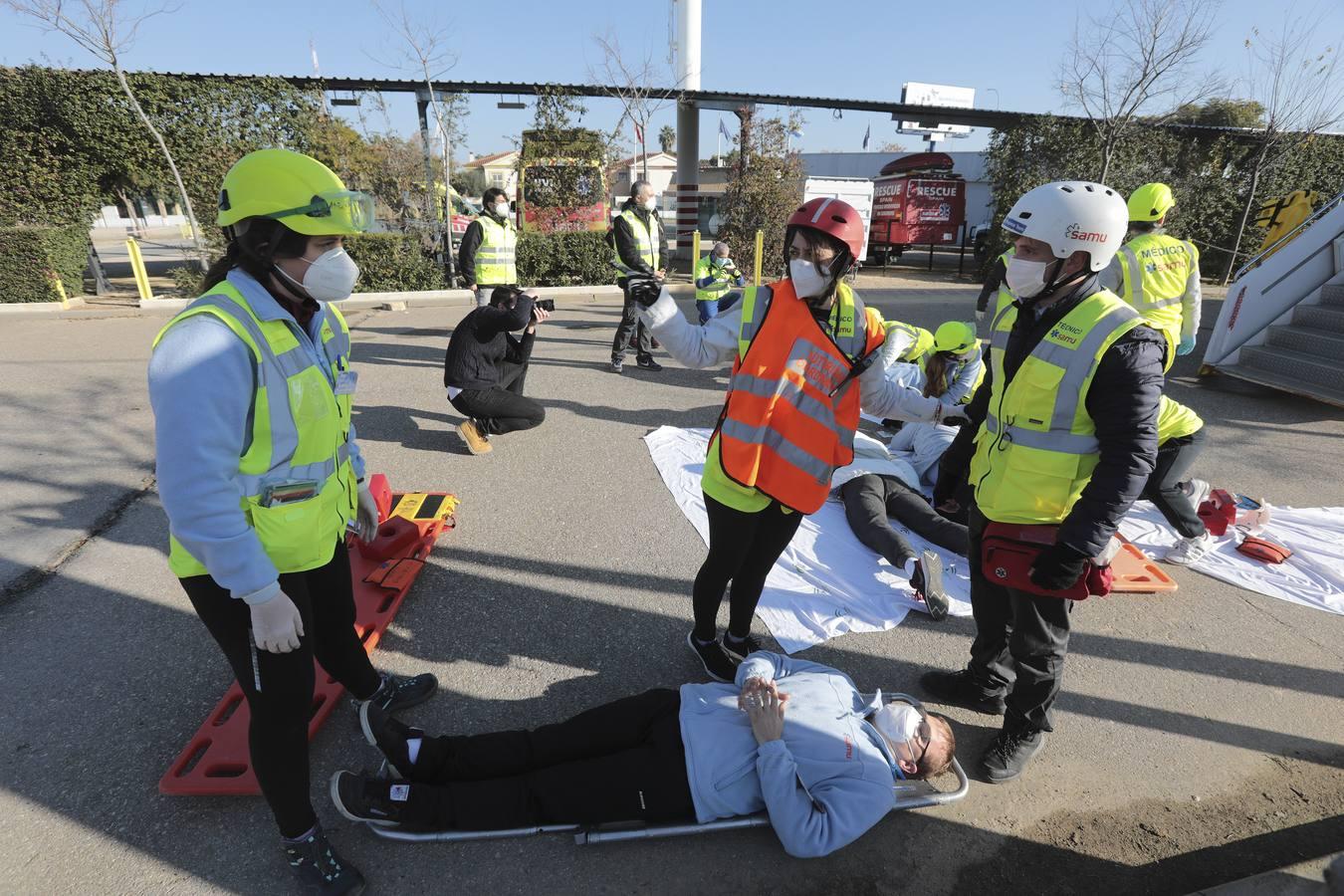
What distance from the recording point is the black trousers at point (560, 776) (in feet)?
6.97

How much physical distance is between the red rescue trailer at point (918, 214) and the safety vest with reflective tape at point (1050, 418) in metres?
16.9

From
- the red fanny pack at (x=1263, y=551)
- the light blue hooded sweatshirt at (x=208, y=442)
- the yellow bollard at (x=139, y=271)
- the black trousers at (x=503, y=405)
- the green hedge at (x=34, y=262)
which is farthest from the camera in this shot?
the yellow bollard at (x=139, y=271)

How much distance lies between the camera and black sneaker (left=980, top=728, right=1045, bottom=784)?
2.51m

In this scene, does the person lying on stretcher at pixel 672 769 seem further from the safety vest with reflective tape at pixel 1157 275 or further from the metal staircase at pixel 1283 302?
the metal staircase at pixel 1283 302

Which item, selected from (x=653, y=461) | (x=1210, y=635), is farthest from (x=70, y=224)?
(x=1210, y=635)

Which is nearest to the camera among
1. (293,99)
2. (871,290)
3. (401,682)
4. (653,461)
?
(401,682)

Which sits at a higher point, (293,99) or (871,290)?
(293,99)

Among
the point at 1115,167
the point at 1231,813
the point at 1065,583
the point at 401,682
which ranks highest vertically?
the point at 1115,167

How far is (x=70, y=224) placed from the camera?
38.1 feet

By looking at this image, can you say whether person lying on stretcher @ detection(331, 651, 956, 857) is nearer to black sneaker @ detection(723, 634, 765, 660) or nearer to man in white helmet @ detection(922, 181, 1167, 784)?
man in white helmet @ detection(922, 181, 1167, 784)

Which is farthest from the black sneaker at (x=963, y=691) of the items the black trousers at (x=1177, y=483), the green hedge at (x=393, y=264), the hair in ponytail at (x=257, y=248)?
A: the green hedge at (x=393, y=264)

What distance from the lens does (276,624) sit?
164 cm

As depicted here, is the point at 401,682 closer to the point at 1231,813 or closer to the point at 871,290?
the point at 1231,813

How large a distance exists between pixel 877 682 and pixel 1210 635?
196 cm
